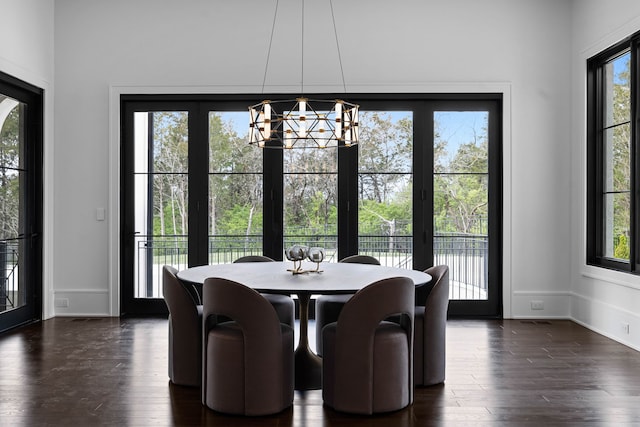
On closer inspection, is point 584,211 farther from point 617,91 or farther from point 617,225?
point 617,91

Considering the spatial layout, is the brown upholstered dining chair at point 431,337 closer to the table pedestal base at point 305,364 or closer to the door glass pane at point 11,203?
the table pedestal base at point 305,364

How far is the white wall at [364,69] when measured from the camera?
19.1 ft

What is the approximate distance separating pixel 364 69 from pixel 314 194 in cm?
138

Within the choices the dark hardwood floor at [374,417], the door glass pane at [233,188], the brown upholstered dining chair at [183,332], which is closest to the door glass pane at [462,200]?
the dark hardwood floor at [374,417]

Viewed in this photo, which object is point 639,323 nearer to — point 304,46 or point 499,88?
point 499,88

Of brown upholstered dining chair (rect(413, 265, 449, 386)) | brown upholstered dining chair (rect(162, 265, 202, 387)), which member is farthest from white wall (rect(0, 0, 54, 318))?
brown upholstered dining chair (rect(413, 265, 449, 386))

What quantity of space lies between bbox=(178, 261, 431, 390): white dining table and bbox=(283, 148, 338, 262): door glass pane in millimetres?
1739

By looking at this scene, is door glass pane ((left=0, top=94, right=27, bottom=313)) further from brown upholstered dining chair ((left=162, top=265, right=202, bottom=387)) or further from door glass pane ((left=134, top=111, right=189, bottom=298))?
brown upholstered dining chair ((left=162, top=265, right=202, bottom=387))

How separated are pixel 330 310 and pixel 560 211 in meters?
2.98

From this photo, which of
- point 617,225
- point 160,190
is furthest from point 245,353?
point 617,225

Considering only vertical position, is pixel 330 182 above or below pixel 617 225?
above

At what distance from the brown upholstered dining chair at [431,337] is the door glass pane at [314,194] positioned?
7.89 feet

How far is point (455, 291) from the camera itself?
592 centimetres

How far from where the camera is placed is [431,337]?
3561 millimetres
